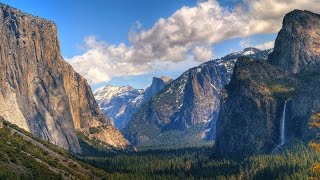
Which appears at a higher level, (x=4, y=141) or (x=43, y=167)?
(x=4, y=141)

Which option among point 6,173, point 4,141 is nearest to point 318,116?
point 6,173

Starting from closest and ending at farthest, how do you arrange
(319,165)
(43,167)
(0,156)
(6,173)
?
(319,165) → (6,173) → (0,156) → (43,167)

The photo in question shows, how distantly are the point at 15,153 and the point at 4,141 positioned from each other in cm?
1267

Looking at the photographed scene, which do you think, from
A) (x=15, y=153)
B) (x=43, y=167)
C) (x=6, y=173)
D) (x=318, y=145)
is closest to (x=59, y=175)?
(x=43, y=167)

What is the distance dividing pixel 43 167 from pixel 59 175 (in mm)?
10735

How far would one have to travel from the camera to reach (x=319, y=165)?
5366 centimetres

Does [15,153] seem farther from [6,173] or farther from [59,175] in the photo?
[6,173]

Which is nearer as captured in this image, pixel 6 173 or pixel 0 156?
pixel 6 173

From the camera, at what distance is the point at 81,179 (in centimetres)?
19312

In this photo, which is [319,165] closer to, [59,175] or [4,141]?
[59,175]

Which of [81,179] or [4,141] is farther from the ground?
[4,141]

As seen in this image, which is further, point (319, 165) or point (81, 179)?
point (81, 179)

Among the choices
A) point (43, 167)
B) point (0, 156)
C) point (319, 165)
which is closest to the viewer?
point (319, 165)

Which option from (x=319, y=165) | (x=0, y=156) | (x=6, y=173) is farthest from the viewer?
(x=0, y=156)
